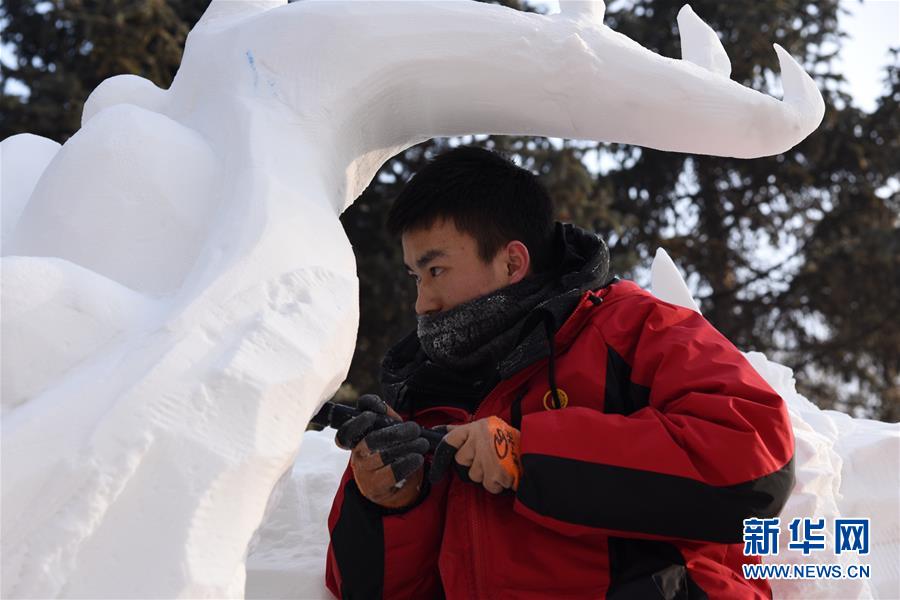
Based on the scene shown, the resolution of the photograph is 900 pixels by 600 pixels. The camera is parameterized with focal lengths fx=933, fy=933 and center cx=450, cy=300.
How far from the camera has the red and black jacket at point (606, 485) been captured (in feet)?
4.71

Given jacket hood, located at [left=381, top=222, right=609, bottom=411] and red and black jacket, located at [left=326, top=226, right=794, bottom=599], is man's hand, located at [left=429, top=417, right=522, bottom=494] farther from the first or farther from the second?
jacket hood, located at [left=381, top=222, right=609, bottom=411]

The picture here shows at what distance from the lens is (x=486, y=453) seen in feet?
4.77

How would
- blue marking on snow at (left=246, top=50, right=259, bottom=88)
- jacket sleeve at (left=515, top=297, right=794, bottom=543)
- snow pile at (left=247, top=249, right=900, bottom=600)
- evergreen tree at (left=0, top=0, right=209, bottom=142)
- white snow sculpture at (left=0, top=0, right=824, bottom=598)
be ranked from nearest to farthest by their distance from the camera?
white snow sculpture at (left=0, top=0, right=824, bottom=598) < jacket sleeve at (left=515, top=297, right=794, bottom=543) < blue marking on snow at (left=246, top=50, right=259, bottom=88) < snow pile at (left=247, top=249, right=900, bottom=600) < evergreen tree at (left=0, top=0, right=209, bottom=142)

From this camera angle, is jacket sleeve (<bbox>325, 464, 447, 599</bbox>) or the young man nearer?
the young man

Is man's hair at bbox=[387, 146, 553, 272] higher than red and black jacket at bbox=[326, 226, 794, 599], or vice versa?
man's hair at bbox=[387, 146, 553, 272]

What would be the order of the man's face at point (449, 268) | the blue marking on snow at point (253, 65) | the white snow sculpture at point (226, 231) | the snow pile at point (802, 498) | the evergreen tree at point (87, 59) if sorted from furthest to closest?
the evergreen tree at point (87, 59), the snow pile at point (802, 498), the man's face at point (449, 268), the blue marking on snow at point (253, 65), the white snow sculpture at point (226, 231)

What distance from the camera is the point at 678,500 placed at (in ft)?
4.70

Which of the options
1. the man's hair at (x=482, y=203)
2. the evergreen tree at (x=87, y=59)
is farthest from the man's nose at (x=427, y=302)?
the evergreen tree at (x=87, y=59)

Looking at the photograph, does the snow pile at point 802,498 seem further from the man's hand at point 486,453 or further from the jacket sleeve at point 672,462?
the jacket sleeve at point 672,462

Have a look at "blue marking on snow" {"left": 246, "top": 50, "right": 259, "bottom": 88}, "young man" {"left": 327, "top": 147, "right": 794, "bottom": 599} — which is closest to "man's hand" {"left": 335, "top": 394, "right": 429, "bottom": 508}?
"young man" {"left": 327, "top": 147, "right": 794, "bottom": 599}

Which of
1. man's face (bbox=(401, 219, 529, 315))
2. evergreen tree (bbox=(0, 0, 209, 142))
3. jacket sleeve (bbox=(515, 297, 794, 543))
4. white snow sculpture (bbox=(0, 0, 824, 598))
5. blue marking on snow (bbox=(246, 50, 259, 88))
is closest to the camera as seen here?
white snow sculpture (bbox=(0, 0, 824, 598))

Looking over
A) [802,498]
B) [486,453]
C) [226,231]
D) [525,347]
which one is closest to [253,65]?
[226,231]

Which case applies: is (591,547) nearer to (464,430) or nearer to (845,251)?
(464,430)

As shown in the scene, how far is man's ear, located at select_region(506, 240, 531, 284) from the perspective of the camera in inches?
72.2
